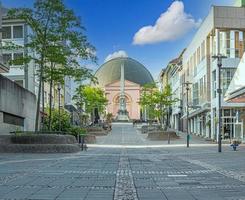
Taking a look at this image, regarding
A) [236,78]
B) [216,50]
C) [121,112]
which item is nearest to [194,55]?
[216,50]

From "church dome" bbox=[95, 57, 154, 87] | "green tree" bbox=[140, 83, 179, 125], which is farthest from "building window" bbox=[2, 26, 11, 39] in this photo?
"church dome" bbox=[95, 57, 154, 87]

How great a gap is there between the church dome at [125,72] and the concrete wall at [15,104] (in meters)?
127

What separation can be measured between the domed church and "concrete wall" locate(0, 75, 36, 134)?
365ft

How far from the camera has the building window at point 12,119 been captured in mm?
41375

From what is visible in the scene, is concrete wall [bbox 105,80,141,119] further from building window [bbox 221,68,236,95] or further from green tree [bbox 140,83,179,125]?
building window [bbox 221,68,236,95]

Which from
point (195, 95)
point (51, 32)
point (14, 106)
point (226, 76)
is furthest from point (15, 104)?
point (195, 95)

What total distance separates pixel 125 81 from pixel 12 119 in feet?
433

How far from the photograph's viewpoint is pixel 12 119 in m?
43.8

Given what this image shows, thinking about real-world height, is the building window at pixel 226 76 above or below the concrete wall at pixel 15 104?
above

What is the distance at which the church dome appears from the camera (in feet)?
595

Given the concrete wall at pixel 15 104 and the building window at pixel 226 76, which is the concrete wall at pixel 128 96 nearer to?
the building window at pixel 226 76

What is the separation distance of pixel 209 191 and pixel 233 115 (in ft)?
165

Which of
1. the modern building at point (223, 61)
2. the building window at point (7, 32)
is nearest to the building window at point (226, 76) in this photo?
the modern building at point (223, 61)

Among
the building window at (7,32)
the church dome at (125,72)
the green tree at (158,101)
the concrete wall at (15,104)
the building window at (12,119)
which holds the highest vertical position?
the church dome at (125,72)
